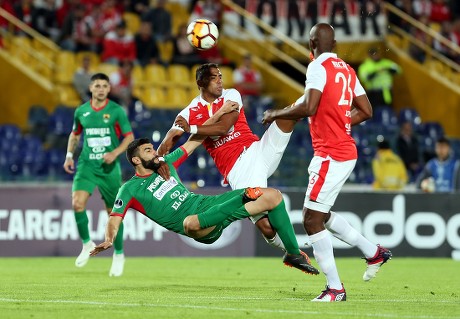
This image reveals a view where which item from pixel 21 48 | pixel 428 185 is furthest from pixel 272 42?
pixel 428 185

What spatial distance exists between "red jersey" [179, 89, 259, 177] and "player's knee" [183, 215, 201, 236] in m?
0.93

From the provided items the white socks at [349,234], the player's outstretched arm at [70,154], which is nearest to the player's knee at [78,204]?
the player's outstretched arm at [70,154]

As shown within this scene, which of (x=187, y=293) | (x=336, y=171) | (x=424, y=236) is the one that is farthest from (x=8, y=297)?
(x=424, y=236)

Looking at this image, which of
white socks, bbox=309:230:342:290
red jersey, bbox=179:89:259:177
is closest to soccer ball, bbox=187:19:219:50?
red jersey, bbox=179:89:259:177

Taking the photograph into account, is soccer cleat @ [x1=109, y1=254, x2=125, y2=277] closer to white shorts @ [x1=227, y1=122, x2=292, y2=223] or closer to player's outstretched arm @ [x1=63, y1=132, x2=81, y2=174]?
player's outstretched arm @ [x1=63, y1=132, x2=81, y2=174]

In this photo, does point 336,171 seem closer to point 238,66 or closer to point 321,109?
point 321,109

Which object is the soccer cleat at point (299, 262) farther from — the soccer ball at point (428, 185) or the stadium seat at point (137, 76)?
the stadium seat at point (137, 76)

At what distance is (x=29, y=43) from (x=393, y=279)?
11520 millimetres

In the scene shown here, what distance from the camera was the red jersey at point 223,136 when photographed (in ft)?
35.0

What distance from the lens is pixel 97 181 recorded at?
13.2 metres

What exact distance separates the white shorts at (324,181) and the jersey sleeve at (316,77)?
661 mm

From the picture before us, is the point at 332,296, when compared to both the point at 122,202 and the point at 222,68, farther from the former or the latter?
the point at 222,68

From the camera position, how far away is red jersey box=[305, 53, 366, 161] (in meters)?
8.95

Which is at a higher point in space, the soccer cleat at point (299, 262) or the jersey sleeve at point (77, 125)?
the jersey sleeve at point (77, 125)
